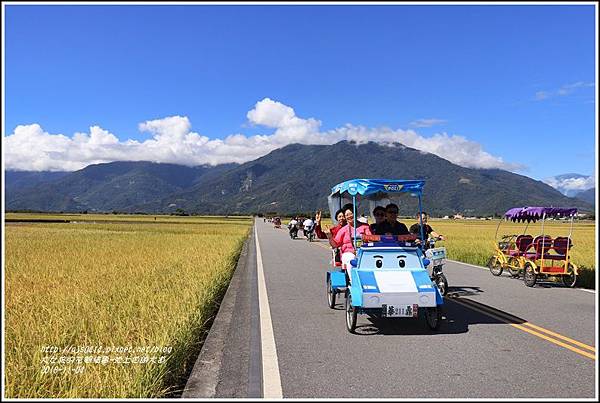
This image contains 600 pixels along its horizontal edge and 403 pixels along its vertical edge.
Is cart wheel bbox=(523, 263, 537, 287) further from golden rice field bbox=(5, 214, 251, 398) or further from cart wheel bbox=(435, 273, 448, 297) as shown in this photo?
golden rice field bbox=(5, 214, 251, 398)

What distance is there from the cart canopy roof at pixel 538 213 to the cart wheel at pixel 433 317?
23.9ft

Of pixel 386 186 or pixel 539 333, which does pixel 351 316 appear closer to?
pixel 386 186

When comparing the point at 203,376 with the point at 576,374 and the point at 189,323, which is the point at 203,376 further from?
the point at 576,374

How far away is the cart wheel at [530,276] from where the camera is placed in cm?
1242

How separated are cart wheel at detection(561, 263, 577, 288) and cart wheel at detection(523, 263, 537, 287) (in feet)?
2.62

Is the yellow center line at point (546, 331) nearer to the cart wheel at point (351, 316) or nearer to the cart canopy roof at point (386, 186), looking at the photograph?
the cart canopy roof at point (386, 186)

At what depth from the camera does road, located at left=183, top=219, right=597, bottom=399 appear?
4.87m

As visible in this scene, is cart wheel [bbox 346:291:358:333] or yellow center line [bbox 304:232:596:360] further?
cart wheel [bbox 346:291:358:333]

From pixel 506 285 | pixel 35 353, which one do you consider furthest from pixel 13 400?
pixel 506 285

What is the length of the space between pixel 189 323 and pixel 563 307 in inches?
272

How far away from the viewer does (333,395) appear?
466cm

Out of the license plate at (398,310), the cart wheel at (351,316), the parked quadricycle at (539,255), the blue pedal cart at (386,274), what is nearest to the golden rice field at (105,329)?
the cart wheel at (351,316)

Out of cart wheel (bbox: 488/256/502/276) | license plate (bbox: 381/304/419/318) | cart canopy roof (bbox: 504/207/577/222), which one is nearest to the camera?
license plate (bbox: 381/304/419/318)

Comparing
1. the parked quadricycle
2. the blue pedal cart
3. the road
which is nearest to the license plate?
→ the blue pedal cart
